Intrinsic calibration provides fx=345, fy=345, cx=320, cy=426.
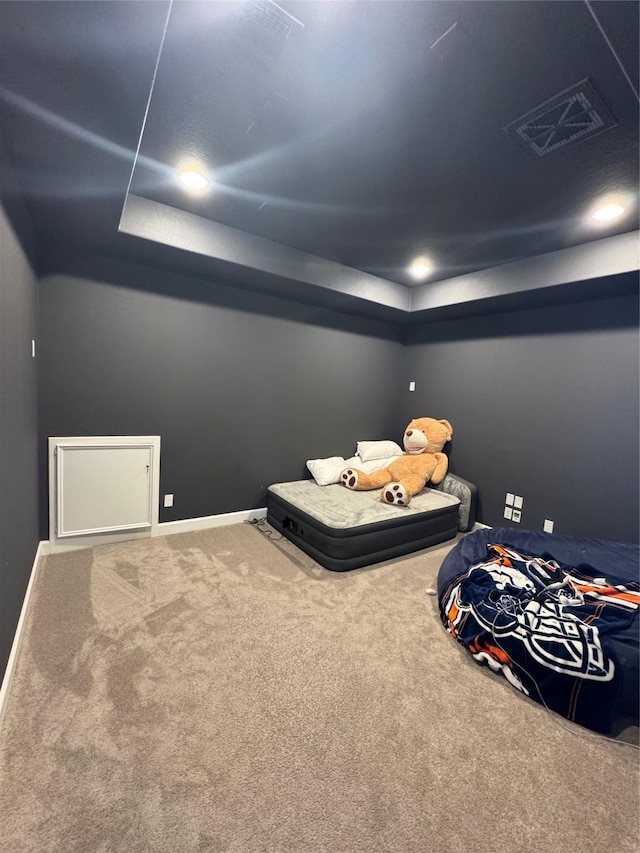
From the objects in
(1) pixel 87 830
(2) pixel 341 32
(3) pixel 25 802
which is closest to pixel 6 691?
(3) pixel 25 802

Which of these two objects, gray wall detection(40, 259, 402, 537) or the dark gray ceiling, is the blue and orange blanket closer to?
gray wall detection(40, 259, 402, 537)

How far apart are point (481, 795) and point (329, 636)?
2.97ft

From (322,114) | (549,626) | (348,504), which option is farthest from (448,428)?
(322,114)

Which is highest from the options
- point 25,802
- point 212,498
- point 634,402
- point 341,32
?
point 341,32

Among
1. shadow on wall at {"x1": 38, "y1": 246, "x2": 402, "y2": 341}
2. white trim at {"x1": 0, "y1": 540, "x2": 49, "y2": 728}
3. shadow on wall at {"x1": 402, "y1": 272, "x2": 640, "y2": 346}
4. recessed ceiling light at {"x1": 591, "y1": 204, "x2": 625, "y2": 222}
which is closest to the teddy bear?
shadow on wall at {"x1": 402, "y1": 272, "x2": 640, "y2": 346}

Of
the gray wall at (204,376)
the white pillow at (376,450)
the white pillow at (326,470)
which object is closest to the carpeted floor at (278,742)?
the gray wall at (204,376)

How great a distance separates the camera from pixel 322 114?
153 centimetres

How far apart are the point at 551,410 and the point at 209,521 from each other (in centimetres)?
339

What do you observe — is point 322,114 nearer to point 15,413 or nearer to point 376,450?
point 15,413

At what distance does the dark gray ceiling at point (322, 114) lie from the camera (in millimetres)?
1093

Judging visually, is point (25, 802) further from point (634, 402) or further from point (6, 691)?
point (634, 402)

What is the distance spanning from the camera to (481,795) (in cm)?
122

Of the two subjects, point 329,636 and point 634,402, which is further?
point 634,402

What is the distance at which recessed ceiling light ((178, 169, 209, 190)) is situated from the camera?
6.62 ft
